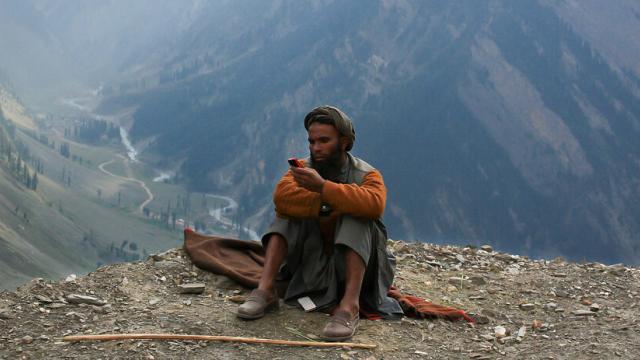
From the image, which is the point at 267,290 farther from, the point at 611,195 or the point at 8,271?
the point at 611,195

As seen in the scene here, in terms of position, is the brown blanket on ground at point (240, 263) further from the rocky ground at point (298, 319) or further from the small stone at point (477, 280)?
the small stone at point (477, 280)

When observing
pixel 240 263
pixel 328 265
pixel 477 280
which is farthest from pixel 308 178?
pixel 477 280

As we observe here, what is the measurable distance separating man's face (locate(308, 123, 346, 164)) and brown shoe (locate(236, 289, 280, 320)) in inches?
51.2

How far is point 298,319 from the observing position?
5789mm

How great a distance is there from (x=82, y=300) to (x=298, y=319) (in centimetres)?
197

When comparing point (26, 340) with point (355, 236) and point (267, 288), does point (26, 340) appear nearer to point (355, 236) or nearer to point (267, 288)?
point (267, 288)

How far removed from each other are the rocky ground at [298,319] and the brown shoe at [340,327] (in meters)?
0.13

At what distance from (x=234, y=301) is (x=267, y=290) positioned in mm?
726

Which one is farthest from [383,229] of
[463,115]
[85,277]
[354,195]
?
[463,115]

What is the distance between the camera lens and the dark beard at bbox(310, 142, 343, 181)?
5922 mm

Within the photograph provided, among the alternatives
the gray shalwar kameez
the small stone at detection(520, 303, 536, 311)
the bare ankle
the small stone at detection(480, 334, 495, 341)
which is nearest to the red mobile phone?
the gray shalwar kameez

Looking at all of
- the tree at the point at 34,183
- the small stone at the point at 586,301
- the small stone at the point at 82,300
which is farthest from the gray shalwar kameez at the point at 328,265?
the tree at the point at 34,183

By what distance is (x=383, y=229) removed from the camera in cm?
606

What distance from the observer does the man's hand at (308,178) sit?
17.7ft
